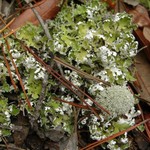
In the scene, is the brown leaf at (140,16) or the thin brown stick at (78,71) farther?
the brown leaf at (140,16)

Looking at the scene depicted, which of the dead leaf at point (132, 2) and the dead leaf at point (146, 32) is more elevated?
the dead leaf at point (132, 2)

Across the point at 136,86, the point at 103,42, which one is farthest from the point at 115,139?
the point at 103,42

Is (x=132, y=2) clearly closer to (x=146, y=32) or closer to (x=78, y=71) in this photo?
(x=146, y=32)

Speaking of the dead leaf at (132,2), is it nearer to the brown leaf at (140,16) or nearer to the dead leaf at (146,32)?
the brown leaf at (140,16)

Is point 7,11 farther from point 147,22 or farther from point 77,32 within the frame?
point 147,22

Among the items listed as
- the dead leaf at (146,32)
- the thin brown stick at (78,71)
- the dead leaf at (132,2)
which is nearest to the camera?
the thin brown stick at (78,71)

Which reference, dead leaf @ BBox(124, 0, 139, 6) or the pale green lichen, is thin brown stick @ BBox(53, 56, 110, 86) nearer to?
the pale green lichen

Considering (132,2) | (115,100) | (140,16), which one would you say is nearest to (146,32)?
(140,16)

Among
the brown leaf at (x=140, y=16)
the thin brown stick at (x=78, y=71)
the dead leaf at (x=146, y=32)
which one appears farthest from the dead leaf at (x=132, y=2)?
the thin brown stick at (x=78, y=71)
